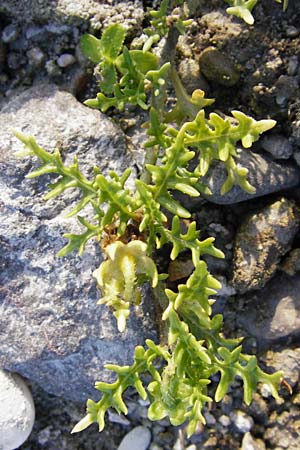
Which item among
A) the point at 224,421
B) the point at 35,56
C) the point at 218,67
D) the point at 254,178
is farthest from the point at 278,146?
the point at 224,421

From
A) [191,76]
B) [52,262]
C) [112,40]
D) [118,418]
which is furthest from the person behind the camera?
[118,418]

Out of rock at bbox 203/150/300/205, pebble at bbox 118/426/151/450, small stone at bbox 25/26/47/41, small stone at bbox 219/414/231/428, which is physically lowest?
pebble at bbox 118/426/151/450

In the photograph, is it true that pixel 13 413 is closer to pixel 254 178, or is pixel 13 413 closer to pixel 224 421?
pixel 224 421

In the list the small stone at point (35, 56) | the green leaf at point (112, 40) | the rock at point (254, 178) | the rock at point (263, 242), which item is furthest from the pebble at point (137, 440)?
the small stone at point (35, 56)

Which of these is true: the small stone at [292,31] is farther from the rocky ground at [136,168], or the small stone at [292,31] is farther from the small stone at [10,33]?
the small stone at [10,33]

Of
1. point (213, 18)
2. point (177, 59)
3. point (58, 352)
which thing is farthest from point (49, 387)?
A: point (213, 18)

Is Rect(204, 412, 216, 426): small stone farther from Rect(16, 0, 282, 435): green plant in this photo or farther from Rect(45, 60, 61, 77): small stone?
Rect(45, 60, 61, 77): small stone

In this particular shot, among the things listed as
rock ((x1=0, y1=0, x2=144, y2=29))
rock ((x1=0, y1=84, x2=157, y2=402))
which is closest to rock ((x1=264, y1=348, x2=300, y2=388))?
rock ((x1=0, y1=84, x2=157, y2=402))
